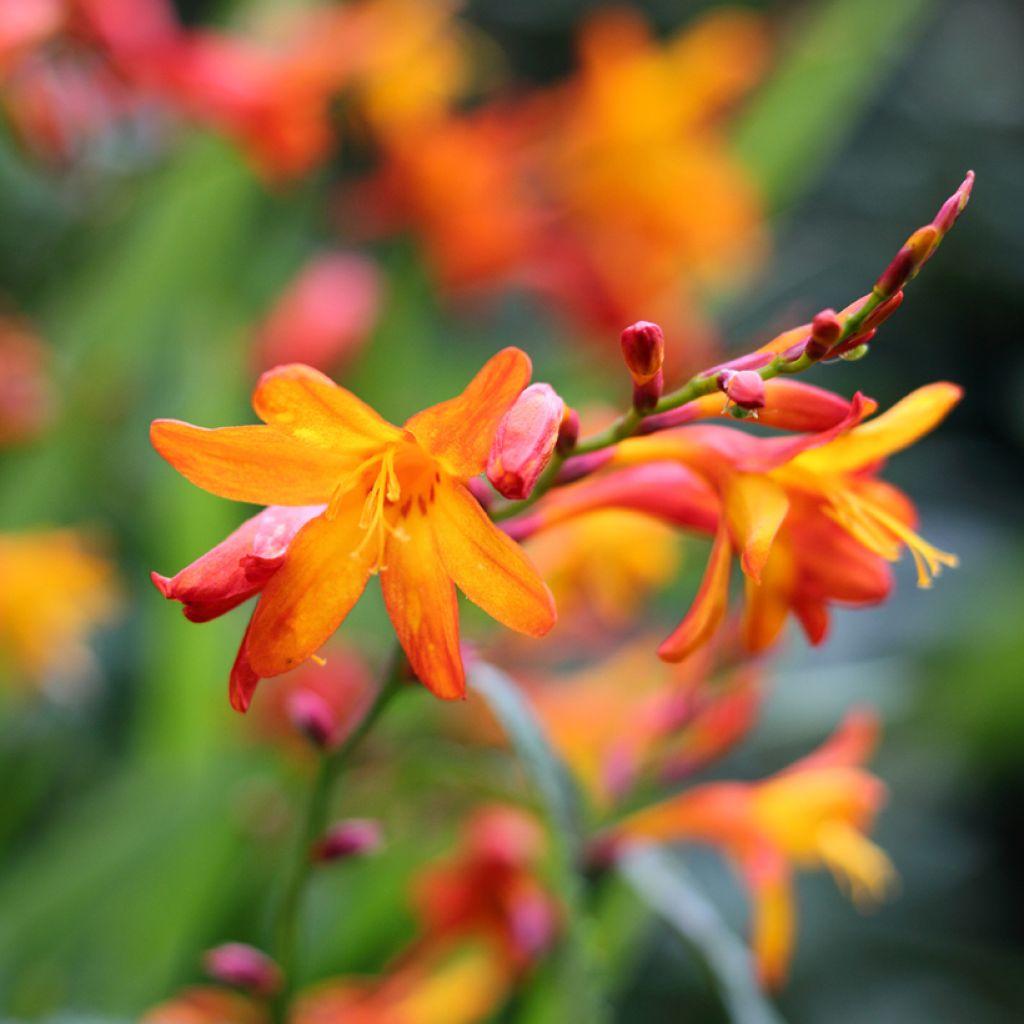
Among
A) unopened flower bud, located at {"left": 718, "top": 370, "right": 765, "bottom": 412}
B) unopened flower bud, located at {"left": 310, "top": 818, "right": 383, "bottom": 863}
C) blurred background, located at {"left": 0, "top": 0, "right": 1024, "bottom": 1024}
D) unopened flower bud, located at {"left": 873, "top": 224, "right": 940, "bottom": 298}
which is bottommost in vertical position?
blurred background, located at {"left": 0, "top": 0, "right": 1024, "bottom": 1024}

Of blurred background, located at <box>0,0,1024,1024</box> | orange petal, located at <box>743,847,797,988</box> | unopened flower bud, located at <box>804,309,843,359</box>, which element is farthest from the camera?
blurred background, located at <box>0,0,1024,1024</box>

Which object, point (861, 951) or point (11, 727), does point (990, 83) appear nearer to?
point (861, 951)

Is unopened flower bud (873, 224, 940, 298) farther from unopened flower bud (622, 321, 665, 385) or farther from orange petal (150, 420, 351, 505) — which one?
orange petal (150, 420, 351, 505)

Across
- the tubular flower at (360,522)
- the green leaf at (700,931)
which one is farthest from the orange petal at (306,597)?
the green leaf at (700,931)

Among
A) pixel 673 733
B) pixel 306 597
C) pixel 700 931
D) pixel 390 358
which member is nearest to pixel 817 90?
pixel 390 358

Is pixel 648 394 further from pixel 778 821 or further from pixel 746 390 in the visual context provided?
pixel 778 821

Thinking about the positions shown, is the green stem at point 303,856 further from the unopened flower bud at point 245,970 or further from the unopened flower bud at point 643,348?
the unopened flower bud at point 643,348

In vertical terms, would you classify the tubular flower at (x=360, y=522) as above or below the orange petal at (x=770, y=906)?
above

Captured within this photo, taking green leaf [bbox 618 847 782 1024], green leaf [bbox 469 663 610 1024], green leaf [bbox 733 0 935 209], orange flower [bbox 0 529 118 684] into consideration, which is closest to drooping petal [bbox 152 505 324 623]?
green leaf [bbox 469 663 610 1024]
